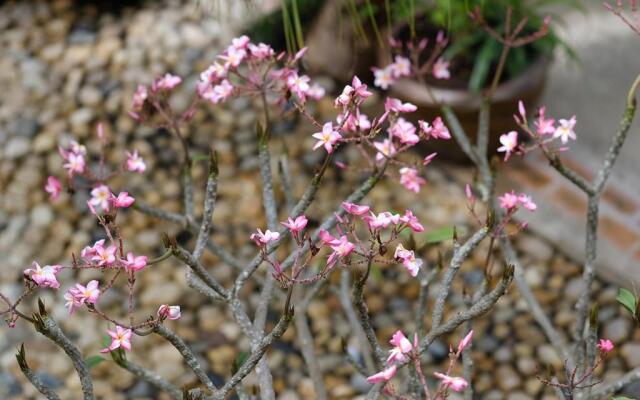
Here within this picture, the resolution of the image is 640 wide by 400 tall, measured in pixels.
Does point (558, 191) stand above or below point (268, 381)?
below

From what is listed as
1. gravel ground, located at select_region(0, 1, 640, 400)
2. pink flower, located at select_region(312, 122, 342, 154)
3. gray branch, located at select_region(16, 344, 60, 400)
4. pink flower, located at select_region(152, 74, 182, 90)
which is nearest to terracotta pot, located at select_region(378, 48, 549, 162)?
gravel ground, located at select_region(0, 1, 640, 400)

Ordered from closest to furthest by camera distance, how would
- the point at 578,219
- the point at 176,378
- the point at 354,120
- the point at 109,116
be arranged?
the point at 354,120
the point at 176,378
the point at 578,219
the point at 109,116

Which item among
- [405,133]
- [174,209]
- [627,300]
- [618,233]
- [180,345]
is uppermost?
[405,133]

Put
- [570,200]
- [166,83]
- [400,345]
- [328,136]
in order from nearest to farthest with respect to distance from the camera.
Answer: [400,345] → [328,136] → [166,83] → [570,200]

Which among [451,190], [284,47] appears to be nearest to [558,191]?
[451,190]

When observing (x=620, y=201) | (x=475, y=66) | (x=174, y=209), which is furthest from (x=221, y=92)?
(x=620, y=201)

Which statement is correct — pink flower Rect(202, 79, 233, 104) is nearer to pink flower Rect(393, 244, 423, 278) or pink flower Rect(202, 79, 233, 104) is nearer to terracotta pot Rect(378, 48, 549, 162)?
pink flower Rect(393, 244, 423, 278)

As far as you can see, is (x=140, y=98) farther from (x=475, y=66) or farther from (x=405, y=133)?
(x=475, y=66)

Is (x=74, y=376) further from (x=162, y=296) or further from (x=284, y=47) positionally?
(x=284, y=47)
